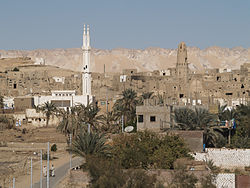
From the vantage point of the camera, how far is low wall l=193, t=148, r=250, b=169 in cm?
3015

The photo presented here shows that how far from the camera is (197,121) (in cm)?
3334

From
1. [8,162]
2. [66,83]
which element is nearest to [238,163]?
[8,162]

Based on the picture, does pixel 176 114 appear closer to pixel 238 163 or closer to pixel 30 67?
pixel 238 163

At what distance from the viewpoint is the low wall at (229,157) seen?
30.1m

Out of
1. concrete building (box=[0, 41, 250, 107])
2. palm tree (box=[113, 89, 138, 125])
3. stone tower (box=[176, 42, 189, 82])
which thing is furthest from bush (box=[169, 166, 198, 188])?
stone tower (box=[176, 42, 189, 82])

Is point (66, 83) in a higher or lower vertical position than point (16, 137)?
higher

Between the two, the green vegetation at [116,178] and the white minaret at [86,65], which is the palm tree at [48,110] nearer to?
the white minaret at [86,65]

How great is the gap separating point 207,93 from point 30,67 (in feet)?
157

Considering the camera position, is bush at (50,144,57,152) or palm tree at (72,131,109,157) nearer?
palm tree at (72,131,109,157)

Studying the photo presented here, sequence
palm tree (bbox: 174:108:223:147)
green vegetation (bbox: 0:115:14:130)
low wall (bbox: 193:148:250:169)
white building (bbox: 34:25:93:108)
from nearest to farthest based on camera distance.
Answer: low wall (bbox: 193:148:250:169)
palm tree (bbox: 174:108:223:147)
green vegetation (bbox: 0:115:14:130)
white building (bbox: 34:25:93:108)

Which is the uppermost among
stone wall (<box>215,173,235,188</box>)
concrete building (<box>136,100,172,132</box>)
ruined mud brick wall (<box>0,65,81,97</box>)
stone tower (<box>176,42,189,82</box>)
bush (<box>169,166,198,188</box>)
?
stone tower (<box>176,42,189,82</box>)

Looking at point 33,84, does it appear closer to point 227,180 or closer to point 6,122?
point 6,122

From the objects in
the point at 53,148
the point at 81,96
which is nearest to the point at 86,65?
the point at 81,96

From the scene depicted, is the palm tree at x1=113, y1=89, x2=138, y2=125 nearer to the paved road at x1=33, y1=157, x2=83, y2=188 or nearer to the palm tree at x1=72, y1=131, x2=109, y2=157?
the paved road at x1=33, y1=157, x2=83, y2=188
